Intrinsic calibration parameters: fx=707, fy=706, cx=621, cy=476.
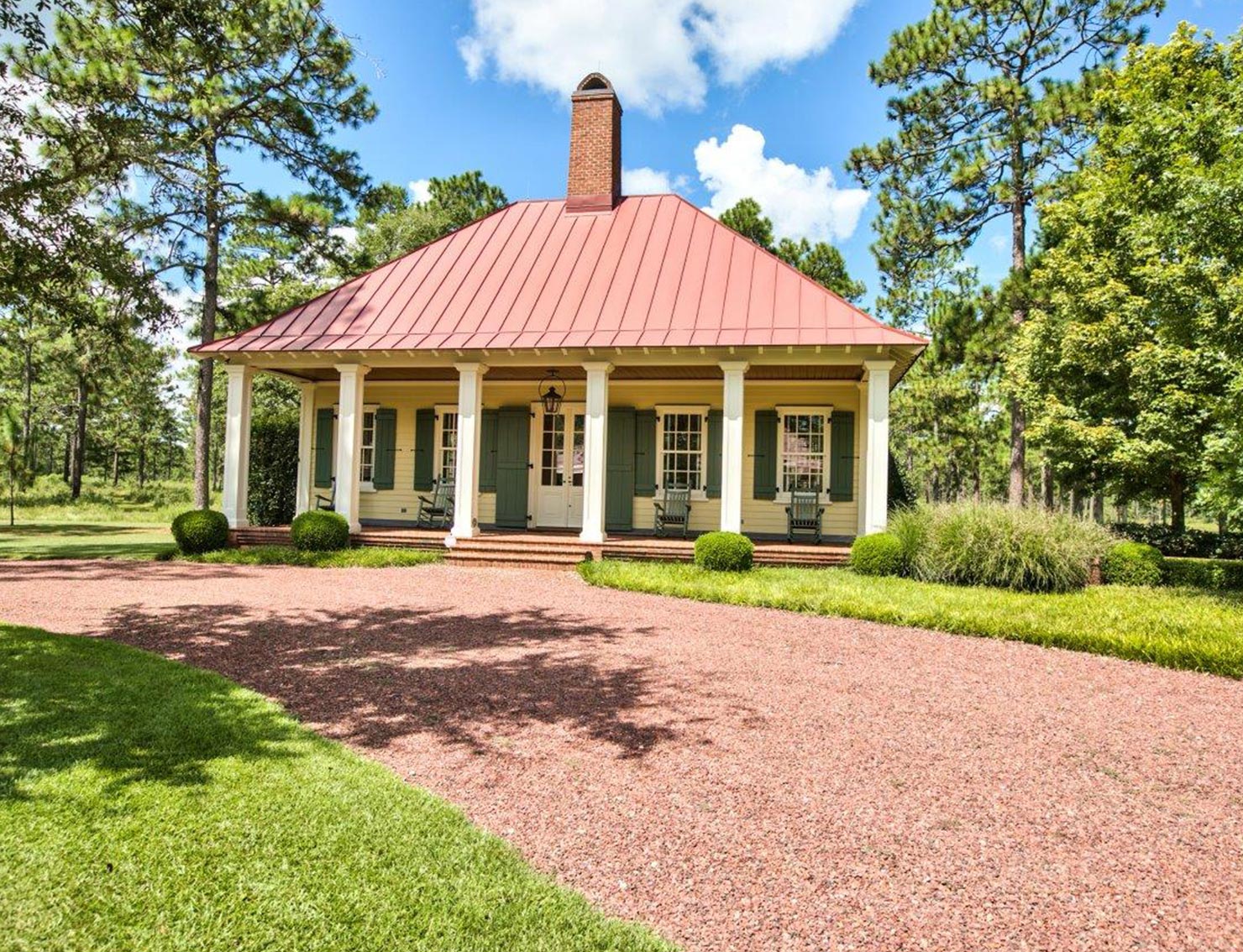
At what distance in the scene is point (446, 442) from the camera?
45.7 feet

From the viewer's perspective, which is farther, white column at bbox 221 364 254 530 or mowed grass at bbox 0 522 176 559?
mowed grass at bbox 0 522 176 559

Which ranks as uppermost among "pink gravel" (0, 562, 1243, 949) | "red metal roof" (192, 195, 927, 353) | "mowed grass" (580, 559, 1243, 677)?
"red metal roof" (192, 195, 927, 353)

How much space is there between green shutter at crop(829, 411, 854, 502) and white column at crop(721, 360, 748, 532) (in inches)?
99.1

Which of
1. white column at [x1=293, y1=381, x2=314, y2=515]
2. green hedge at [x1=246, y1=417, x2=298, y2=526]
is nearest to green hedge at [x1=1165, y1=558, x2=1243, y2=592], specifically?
white column at [x1=293, y1=381, x2=314, y2=515]

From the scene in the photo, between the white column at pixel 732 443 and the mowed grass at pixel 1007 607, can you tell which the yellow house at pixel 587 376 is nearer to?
the white column at pixel 732 443

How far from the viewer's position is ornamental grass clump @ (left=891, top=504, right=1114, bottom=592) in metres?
8.95

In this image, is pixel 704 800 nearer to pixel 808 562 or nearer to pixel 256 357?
pixel 808 562

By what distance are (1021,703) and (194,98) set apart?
17013 mm

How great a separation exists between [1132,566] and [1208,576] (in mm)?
1881

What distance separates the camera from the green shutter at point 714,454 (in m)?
12.6

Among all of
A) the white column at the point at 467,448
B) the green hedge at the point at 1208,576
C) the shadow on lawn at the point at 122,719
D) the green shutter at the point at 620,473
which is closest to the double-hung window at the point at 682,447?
the green shutter at the point at 620,473

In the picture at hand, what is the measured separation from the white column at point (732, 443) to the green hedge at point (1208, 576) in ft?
20.0

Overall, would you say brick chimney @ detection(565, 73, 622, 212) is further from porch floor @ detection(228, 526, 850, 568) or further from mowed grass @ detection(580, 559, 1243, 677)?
mowed grass @ detection(580, 559, 1243, 677)

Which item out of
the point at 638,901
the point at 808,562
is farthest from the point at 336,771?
the point at 808,562
